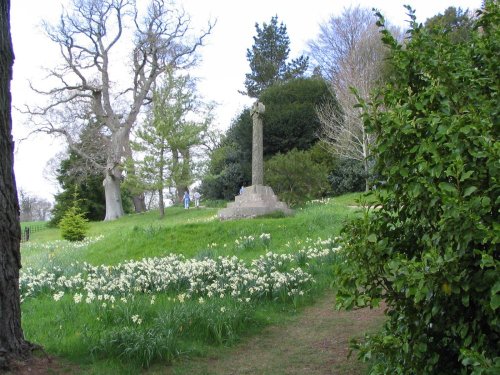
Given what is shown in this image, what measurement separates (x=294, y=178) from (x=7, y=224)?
16.7 m

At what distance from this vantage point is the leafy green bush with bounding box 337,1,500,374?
228cm

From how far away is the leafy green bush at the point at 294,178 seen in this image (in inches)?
789

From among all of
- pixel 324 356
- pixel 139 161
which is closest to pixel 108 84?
pixel 139 161

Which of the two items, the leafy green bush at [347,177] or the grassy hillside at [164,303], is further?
the leafy green bush at [347,177]

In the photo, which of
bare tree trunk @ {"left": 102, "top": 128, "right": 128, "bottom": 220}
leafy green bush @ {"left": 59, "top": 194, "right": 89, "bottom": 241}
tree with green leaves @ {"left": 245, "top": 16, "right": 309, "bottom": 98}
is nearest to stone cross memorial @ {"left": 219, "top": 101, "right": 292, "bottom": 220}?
leafy green bush @ {"left": 59, "top": 194, "right": 89, "bottom": 241}

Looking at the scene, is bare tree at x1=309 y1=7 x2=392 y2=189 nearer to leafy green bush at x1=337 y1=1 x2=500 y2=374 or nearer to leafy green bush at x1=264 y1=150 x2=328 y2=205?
leafy green bush at x1=264 y1=150 x2=328 y2=205

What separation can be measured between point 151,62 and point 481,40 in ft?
107

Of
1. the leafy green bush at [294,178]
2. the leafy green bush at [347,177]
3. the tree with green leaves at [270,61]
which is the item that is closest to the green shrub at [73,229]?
the leafy green bush at [294,178]

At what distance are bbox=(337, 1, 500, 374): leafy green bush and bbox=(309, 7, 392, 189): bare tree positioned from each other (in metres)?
18.6

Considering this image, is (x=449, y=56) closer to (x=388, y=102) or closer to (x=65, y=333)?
(x=388, y=102)

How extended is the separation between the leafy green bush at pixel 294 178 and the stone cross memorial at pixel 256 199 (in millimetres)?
2774

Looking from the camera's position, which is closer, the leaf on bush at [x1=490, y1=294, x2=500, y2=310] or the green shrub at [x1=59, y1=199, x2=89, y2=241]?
the leaf on bush at [x1=490, y1=294, x2=500, y2=310]

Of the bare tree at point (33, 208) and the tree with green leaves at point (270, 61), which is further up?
the tree with green leaves at point (270, 61)

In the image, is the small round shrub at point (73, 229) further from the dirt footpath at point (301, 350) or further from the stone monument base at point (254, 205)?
the dirt footpath at point (301, 350)
